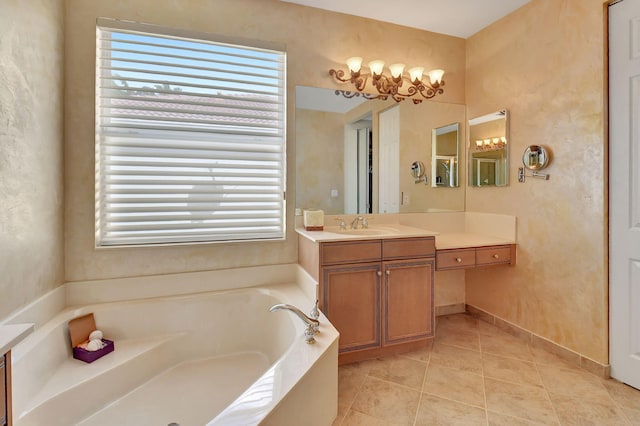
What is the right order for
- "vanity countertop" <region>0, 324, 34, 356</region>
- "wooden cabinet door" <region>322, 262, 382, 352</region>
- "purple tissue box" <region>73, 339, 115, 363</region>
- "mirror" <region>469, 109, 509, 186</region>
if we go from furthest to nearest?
1. "mirror" <region>469, 109, 509, 186</region>
2. "wooden cabinet door" <region>322, 262, 382, 352</region>
3. "purple tissue box" <region>73, 339, 115, 363</region>
4. "vanity countertop" <region>0, 324, 34, 356</region>

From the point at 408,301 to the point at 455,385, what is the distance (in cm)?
58

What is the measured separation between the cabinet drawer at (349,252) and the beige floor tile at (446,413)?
2.91 ft

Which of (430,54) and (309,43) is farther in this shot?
(430,54)

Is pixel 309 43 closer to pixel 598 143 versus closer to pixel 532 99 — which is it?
pixel 532 99

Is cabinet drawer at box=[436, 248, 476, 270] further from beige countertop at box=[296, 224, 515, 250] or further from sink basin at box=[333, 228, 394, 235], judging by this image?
sink basin at box=[333, 228, 394, 235]

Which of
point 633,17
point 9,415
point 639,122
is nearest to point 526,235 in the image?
point 639,122

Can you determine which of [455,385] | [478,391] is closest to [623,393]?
[478,391]

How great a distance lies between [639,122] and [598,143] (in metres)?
0.21

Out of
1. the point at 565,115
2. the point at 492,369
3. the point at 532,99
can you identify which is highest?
the point at 532,99

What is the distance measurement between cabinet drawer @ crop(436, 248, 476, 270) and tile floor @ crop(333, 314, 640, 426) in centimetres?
61

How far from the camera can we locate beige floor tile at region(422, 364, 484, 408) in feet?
6.15

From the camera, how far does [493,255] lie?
104 inches

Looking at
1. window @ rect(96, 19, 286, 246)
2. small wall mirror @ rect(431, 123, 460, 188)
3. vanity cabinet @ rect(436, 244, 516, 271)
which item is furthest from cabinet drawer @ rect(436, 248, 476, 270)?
window @ rect(96, 19, 286, 246)

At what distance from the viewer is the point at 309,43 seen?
2602mm
